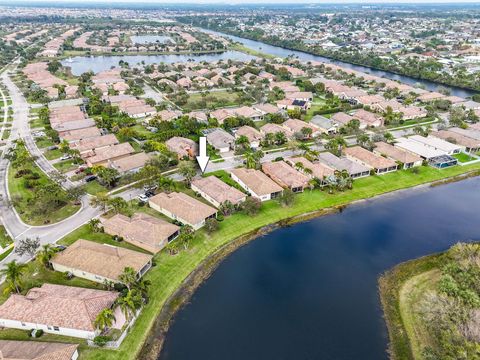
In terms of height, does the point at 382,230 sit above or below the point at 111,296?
below

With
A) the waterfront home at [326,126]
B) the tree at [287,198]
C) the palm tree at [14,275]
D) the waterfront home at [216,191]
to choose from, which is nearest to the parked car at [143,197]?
the waterfront home at [216,191]

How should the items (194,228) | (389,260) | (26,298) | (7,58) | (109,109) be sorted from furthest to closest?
(7,58) < (109,109) < (194,228) < (389,260) < (26,298)

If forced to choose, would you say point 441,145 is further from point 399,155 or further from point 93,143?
point 93,143

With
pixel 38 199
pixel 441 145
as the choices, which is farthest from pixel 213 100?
pixel 38 199

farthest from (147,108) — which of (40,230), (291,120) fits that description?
Result: (40,230)

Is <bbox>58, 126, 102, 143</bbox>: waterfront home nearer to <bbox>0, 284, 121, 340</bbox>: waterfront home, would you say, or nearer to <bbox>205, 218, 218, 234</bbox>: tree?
<bbox>205, 218, 218, 234</bbox>: tree

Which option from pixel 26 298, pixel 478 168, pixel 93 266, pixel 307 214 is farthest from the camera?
pixel 478 168

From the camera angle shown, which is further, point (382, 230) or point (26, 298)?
point (382, 230)

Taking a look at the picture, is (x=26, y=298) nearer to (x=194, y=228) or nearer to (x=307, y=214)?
(x=194, y=228)
